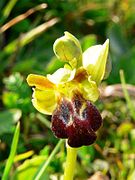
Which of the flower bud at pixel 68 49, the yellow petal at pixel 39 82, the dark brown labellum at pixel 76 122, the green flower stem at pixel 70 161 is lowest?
the green flower stem at pixel 70 161

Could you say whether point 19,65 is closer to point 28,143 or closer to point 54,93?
point 28,143

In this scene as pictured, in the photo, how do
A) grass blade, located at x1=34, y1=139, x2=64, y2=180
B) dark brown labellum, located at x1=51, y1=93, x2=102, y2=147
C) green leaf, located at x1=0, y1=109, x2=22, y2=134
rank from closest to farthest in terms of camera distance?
dark brown labellum, located at x1=51, y1=93, x2=102, y2=147
grass blade, located at x1=34, y1=139, x2=64, y2=180
green leaf, located at x1=0, y1=109, x2=22, y2=134

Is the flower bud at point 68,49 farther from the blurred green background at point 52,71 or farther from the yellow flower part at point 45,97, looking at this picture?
the blurred green background at point 52,71

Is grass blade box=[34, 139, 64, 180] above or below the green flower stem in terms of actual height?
below

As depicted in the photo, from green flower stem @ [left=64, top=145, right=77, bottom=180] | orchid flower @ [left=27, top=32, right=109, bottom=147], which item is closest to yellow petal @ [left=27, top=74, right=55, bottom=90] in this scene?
orchid flower @ [left=27, top=32, right=109, bottom=147]

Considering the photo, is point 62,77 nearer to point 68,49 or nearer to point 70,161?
point 68,49

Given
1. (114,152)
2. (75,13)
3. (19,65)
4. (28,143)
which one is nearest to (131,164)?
(114,152)

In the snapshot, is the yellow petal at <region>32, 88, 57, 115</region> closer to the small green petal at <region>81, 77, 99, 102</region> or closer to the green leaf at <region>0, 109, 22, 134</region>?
the small green petal at <region>81, 77, 99, 102</region>

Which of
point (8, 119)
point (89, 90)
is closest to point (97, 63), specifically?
point (89, 90)

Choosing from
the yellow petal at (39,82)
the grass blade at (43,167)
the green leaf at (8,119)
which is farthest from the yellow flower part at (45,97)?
the green leaf at (8,119)
